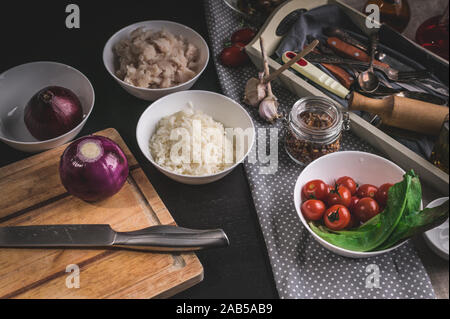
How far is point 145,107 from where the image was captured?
1271 millimetres

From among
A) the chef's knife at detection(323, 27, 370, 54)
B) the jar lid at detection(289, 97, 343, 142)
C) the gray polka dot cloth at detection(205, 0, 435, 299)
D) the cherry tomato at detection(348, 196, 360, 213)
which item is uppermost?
the chef's knife at detection(323, 27, 370, 54)

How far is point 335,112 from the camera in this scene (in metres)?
1.10

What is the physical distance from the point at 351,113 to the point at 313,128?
0.49 feet

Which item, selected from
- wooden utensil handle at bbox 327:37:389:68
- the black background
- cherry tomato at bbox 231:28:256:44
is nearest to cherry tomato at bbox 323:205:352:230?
the black background

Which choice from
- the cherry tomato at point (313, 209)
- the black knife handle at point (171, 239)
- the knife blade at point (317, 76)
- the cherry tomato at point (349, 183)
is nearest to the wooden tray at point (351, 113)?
the knife blade at point (317, 76)

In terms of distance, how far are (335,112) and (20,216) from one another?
0.82 meters

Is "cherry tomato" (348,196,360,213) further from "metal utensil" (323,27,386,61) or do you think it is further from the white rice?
"metal utensil" (323,27,386,61)

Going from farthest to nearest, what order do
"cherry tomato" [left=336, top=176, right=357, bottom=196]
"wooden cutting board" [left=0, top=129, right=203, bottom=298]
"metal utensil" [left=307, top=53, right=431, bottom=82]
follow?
"metal utensil" [left=307, top=53, right=431, bottom=82] < "cherry tomato" [left=336, top=176, right=357, bottom=196] < "wooden cutting board" [left=0, top=129, right=203, bottom=298]

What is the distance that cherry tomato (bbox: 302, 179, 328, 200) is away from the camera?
1.01 metres

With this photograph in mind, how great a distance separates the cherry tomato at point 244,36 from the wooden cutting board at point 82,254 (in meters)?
0.54

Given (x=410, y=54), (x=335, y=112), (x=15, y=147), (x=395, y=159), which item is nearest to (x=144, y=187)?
(x=15, y=147)

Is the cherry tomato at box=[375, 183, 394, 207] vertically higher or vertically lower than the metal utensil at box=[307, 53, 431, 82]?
lower

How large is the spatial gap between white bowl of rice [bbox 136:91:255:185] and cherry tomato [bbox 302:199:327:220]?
0.19m
